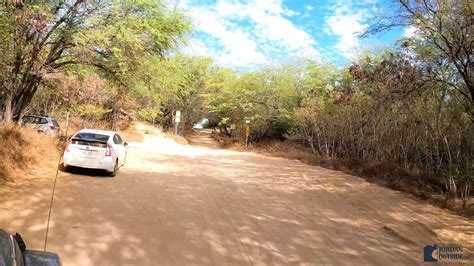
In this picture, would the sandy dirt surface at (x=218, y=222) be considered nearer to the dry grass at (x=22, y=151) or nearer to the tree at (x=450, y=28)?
the dry grass at (x=22, y=151)

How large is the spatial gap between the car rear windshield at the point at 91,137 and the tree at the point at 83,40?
2968 millimetres

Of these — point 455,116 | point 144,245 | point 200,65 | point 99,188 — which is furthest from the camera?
point 200,65

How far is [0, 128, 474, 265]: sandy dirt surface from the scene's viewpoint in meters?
6.54

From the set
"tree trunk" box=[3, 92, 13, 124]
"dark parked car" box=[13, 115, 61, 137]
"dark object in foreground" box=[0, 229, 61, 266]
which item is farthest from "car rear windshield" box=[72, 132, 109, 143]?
"dark object in foreground" box=[0, 229, 61, 266]

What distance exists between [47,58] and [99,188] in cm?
704

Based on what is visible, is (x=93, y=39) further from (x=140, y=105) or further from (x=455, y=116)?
(x=140, y=105)

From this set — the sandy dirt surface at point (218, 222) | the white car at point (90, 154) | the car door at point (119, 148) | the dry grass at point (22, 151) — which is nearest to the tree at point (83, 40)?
the dry grass at point (22, 151)

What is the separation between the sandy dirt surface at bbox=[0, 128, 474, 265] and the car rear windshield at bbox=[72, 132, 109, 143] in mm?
1249

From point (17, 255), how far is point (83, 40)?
474 inches

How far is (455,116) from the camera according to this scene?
13281 millimetres

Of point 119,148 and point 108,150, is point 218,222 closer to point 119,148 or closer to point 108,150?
point 108,150

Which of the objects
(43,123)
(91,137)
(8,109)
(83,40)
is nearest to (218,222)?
(91,137)

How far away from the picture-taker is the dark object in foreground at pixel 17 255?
2.71 m

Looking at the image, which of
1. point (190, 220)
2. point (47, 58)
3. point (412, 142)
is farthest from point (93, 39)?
point (412, 142)
